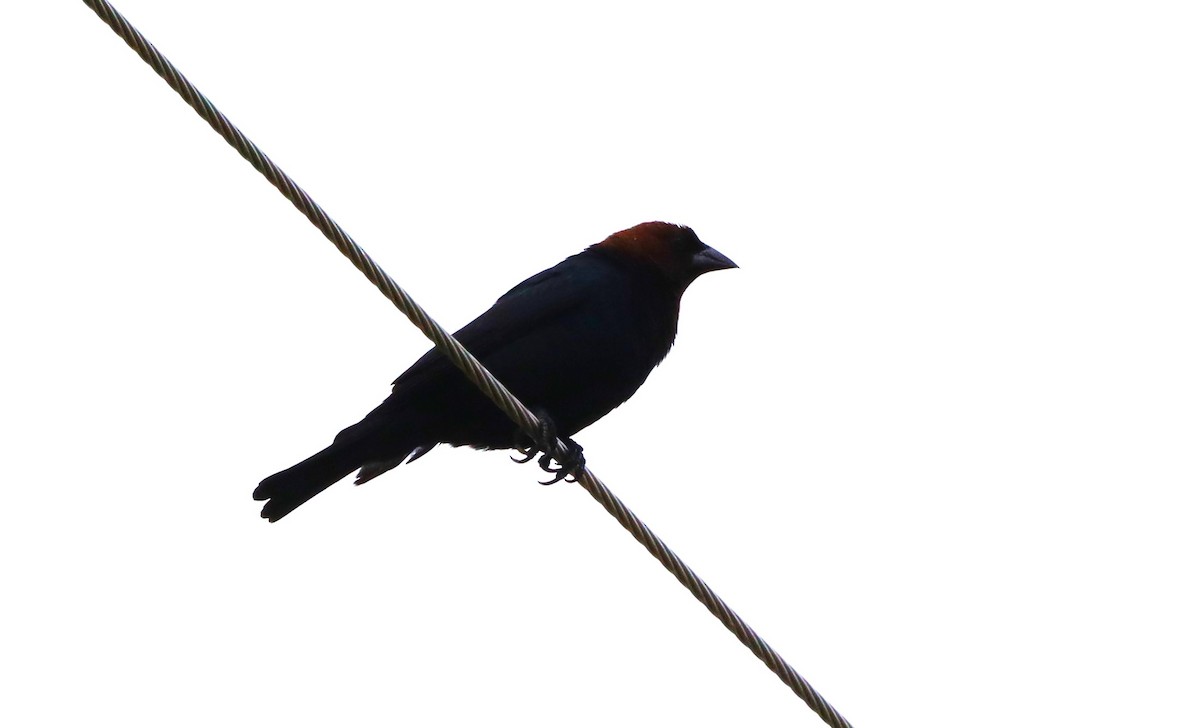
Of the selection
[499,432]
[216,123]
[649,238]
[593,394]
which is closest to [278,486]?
[499,432]

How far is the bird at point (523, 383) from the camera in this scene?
537cm

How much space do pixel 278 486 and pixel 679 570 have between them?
1.87m

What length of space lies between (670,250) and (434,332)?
92.0 inches

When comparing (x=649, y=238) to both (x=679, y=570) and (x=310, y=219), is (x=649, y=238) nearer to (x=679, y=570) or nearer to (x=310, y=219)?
(x=679, y=570)

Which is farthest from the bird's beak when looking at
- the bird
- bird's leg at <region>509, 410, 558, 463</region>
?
bird's leg at <region>509, 410, 558, 463</region>

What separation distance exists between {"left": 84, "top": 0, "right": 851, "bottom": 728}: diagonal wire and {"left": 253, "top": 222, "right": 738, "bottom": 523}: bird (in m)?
0.77

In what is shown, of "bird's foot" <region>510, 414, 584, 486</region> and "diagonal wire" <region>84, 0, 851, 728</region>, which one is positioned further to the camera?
"bird's foot" <region>510, 414, 584, 486</region>

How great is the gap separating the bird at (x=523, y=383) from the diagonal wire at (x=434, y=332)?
0.77m

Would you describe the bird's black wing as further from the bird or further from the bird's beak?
the bird's beak

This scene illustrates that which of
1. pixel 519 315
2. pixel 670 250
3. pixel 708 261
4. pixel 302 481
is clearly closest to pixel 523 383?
pixel 519 315

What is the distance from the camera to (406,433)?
542 centimetres

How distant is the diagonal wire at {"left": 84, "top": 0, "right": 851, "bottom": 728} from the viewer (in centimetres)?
333

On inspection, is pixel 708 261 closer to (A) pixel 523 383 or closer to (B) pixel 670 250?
(B) pixel 670 250

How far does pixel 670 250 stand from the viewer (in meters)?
6.09
